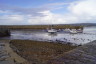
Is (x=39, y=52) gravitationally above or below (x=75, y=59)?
below

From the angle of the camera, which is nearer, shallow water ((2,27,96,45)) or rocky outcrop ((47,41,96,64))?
rocky outcrop ((47,41,96,64))

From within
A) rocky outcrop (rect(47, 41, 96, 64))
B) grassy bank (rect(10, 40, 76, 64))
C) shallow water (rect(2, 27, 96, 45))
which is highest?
rocky outcrop (rect(47, 41, 96, 64))

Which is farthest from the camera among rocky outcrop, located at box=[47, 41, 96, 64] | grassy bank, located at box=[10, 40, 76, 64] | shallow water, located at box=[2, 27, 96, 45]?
shallow water, located at box=[2, 27, 96, 45]

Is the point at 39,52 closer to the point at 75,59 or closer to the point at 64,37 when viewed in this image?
the point at 75,59

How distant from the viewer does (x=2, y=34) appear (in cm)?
3500

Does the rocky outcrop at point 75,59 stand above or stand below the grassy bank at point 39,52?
above

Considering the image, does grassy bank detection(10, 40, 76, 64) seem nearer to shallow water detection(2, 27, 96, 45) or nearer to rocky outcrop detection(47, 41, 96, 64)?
rocky outcrop detection(47, 41, 96, 64)

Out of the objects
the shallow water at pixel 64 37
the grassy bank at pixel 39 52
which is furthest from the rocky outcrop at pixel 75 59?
the shallow water at pixel 64 37

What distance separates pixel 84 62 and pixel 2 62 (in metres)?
6.45

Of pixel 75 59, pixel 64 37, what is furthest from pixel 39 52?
pixel 64 37

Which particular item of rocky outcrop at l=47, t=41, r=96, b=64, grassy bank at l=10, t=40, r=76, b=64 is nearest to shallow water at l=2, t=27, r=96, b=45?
grassy bank at l=10, t=40, r=76, b=64

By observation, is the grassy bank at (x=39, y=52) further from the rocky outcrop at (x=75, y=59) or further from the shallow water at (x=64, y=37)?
the shallow water at (x=64, y=37)

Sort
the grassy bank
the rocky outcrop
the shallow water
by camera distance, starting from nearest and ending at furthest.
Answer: the rocky outcrop < the grassy bank < the shallow water

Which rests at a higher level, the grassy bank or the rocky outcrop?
the rocky outcrop
